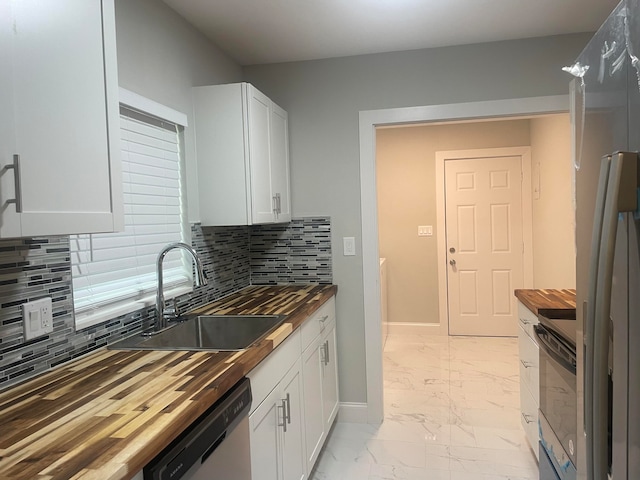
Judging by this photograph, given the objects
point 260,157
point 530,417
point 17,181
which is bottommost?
point 530,417

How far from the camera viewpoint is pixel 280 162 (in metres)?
3.01

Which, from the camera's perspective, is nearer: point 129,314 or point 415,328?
point 129,314

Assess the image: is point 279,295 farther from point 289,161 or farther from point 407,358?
point 407,358

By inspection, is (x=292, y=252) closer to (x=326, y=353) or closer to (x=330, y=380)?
(x=326, y=353)

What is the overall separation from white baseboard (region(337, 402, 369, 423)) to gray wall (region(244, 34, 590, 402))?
4cm

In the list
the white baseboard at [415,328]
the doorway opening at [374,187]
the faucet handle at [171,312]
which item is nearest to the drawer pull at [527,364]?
the doorway opening at [374,187]

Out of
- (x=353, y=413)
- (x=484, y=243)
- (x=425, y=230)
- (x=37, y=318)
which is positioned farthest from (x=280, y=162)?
(x=484, y=243)

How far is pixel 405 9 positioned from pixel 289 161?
3.93 feet

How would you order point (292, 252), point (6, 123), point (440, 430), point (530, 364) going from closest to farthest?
1. point (6, 123)
2. point (530, 364)
3. point (440, 430)
4. point (292, 252)

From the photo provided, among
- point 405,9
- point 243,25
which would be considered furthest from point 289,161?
point 405,9

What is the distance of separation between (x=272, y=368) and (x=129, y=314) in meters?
0.64

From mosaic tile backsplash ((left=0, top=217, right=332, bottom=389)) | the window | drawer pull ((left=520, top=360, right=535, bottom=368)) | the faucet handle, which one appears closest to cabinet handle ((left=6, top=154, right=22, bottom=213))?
mosaic tile backsplash ((left=0, top=217, right=332, bottom=389))

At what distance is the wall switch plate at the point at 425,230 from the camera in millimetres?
5160

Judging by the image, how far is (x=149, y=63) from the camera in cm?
→ 214
